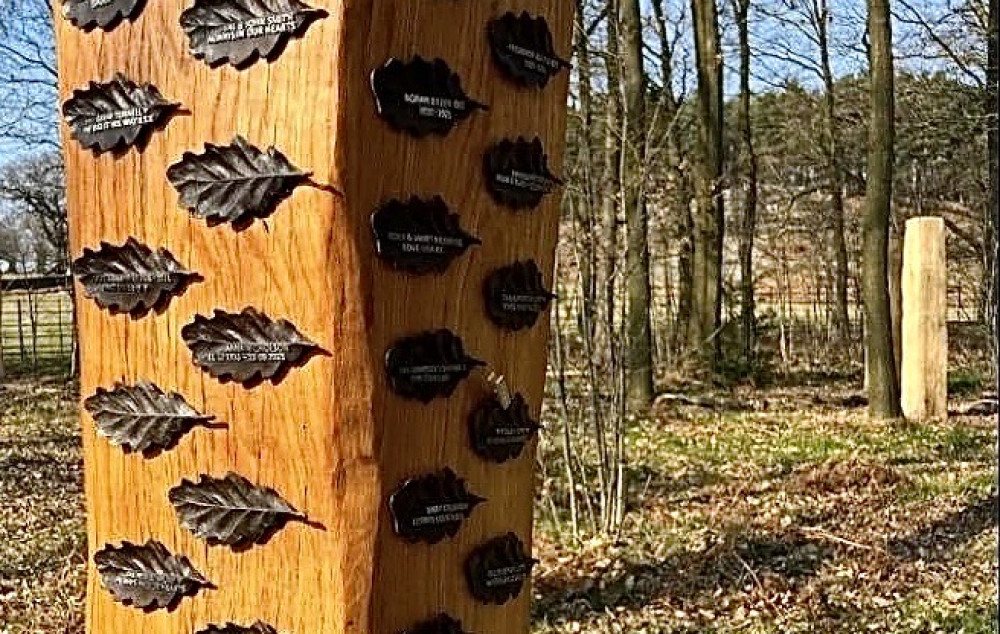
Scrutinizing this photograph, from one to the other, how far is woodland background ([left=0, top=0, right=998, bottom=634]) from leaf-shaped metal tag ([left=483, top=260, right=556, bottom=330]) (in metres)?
0.89

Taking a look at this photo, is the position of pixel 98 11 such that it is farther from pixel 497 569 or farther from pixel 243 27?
pixel 497 569

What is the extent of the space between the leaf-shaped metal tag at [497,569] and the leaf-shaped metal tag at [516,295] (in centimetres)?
38

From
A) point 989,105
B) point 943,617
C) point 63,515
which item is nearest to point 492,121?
point 943,617

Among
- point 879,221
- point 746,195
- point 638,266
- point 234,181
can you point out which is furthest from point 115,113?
point 746,195

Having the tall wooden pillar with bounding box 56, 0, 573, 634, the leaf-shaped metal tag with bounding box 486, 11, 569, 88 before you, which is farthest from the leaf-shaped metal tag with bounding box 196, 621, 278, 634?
the leaf-shaped metal tag with bounding box 486, 11, 569, 88

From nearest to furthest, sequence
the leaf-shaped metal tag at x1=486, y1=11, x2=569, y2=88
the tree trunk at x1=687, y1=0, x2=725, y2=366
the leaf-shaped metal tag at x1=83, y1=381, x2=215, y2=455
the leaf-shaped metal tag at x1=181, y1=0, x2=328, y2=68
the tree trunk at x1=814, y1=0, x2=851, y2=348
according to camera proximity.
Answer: the leaf-shaped metal tag at x1=181, y1=0, x2=328, y2=68 → the leaf-shaped metal tag at x1=83, y1=381, x2=215, y2=455 → the leaf-shaped metal tag at x1=486, y1=11, x2=569, y2=88 → the tree trunk at x1=687, y1=0, x2=725, y2=366 → the tree trunk at x1=814, y1=0, x2=851, y2=348

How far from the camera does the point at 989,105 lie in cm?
1479

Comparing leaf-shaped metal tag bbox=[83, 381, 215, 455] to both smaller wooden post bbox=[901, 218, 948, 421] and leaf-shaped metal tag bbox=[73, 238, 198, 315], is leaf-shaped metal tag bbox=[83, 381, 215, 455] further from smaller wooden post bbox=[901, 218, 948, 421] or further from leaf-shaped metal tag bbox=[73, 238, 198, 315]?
smaller wooden post bbox=[901, 218, 948, 421]

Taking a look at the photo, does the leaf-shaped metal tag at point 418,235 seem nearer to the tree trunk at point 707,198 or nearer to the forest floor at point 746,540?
the forest floor at point 746,540

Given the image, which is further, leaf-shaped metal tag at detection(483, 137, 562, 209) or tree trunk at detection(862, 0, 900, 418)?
tree trunk at detection(862, 0, 900, 418)

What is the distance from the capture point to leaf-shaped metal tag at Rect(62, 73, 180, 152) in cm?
181

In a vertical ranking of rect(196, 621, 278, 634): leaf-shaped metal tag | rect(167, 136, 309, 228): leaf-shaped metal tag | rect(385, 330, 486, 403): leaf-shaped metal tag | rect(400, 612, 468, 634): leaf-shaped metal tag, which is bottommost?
rect(400, 612, 468, 634): leaf-shaped metal tag

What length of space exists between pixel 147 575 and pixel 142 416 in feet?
0.84

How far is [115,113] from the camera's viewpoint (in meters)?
1.85
